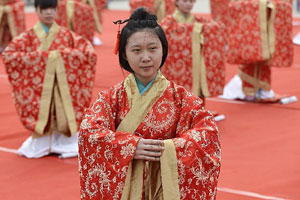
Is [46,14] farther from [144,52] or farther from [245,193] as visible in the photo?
[144,52]

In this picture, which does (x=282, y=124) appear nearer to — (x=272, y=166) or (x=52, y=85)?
(x=272, y=166)

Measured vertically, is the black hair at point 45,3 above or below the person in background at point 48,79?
above

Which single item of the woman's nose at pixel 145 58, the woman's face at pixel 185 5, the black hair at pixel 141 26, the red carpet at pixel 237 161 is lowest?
the red carpet at pixel 237 161

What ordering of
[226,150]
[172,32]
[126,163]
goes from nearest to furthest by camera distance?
[126,163], [226,150], [172,32]

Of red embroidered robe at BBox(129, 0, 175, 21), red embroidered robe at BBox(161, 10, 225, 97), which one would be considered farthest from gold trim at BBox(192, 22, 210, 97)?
red embroidered robe at BBox(129, 0, 175, 21)

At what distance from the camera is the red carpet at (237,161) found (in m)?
3.76

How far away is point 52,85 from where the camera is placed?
172 inches

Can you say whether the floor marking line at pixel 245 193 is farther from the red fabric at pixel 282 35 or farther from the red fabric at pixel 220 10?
the red fabric at pixel 220 10

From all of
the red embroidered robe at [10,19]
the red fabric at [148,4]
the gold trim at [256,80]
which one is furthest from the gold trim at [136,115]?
the red embroidered robe at [10,19]

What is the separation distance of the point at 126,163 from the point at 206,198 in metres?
0.32

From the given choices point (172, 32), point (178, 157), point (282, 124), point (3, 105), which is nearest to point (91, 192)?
point (178, 157)

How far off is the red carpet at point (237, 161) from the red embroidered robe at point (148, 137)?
50.9 inches

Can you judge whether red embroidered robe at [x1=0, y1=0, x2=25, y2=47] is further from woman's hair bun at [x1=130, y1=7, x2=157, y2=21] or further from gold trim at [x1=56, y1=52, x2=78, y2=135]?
woman's hair bun at [x1=130, y1=7, x2=157, y2=21]

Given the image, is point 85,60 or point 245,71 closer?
point 85,60
